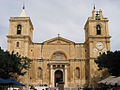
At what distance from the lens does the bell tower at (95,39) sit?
3331 cm

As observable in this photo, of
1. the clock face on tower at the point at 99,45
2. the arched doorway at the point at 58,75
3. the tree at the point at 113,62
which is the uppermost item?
the clock face on tower at the point at 99,45

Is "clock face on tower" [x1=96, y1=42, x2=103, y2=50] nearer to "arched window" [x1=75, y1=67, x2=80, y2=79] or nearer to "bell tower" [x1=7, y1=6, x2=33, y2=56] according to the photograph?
"arched window" [x1=75, y1=67, x2=80, y2=79]

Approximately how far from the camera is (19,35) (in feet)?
113

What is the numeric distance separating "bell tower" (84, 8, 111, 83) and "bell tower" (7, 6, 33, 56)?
39.9 feet

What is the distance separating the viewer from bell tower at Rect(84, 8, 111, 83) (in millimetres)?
33312

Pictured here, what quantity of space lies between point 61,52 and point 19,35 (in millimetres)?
9047

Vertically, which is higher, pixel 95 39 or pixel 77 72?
pixel 95 39

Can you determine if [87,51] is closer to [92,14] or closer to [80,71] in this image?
[80,71]

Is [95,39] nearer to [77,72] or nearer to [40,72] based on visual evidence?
[77,72]

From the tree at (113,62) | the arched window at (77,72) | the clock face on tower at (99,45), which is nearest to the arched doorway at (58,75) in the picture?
the arched window at (77,72)

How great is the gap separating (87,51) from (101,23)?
251 inches

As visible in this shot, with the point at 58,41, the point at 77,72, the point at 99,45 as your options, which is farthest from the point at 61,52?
the point at 99,45

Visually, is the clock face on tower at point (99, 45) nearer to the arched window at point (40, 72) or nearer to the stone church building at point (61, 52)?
the stone church building at point (61, 52)

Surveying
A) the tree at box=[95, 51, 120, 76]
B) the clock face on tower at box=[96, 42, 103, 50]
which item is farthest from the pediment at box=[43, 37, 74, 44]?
the tree at box=[95, 51, 120, 76]
